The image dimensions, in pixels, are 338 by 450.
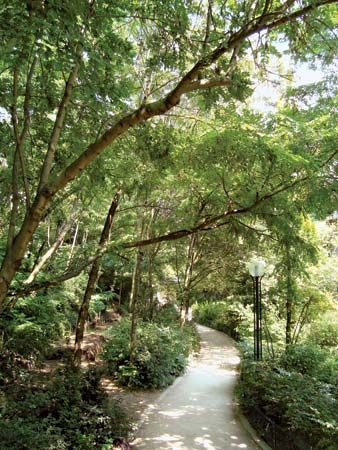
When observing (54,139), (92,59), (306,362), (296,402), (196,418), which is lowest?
(196,418)

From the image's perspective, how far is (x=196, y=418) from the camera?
6504mm

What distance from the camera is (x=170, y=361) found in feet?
31.0

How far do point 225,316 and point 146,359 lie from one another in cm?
1196

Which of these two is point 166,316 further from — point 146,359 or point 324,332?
point 146,359

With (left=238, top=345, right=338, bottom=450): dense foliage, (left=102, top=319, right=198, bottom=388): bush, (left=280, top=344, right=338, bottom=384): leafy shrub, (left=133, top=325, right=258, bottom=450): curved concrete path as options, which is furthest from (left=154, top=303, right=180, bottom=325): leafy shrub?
(left=238, top=345, right=338, bottom=450): dense foliage

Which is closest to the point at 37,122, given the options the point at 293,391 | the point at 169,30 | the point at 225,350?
the point at 169,30

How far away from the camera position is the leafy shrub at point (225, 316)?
575 inches

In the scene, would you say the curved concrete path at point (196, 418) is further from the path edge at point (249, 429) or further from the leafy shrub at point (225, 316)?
the leafy shrub at point (225, 316)

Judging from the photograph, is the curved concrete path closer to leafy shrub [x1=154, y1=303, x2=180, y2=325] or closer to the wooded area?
the wooded area

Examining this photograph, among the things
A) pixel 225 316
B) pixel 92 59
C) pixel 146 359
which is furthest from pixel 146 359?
pixel 225 316

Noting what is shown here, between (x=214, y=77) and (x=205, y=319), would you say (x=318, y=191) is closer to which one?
(x=214, y=77)

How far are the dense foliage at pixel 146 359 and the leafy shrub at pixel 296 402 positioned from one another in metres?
2.21

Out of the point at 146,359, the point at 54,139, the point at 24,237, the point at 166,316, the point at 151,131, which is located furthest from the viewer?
the point at 166,316

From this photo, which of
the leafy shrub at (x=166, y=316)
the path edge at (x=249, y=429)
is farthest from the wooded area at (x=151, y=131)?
the leafy shrub at (x=166, y=316)
